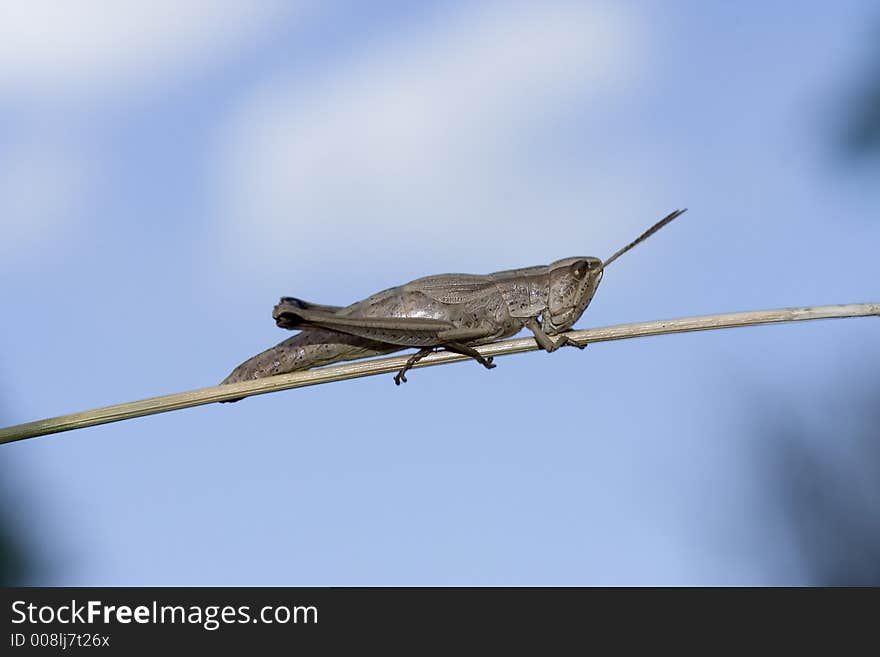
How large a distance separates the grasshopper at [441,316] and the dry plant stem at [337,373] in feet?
1.08

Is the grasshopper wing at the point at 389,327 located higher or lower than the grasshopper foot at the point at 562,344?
higher

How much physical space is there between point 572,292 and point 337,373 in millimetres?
1160

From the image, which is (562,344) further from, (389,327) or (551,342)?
(389,327)

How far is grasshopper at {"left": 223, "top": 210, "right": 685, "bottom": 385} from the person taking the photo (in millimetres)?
3070

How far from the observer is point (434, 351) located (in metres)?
3.10

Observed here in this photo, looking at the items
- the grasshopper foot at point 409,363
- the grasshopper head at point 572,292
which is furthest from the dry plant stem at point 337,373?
the grasshopper head at point 572,292

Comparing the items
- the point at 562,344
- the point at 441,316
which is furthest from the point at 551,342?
the point at 441,316

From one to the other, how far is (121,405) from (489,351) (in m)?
1.16

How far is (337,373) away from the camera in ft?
8.38

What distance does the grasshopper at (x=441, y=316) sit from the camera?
3.07 m

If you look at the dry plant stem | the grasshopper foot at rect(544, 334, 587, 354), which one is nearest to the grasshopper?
the grasshopper foot at rect(544, 334, 587, 354)

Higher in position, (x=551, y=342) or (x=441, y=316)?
(x=441, y=316)

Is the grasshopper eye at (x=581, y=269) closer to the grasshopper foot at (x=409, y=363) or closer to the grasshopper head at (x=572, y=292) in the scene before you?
the grasshopper head at (x=572, y=292)

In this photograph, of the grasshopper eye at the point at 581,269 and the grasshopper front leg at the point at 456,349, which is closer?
the grasshopper front leg at the point at 456,349
